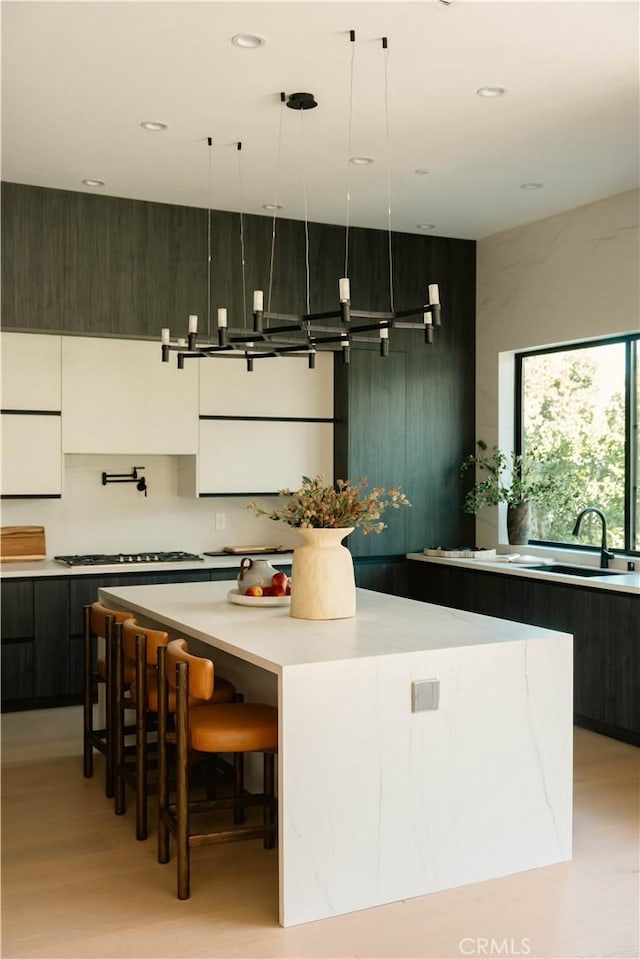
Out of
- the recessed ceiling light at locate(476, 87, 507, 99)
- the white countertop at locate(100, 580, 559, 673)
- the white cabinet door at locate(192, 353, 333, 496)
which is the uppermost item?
the recessed ceiling light at locate(476, 87, 507, 99)

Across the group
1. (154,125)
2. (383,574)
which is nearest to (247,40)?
(154,125)

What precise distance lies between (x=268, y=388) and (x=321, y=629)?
2898mm

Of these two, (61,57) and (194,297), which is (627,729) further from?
(61,57)

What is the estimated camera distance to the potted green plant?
6.21 m

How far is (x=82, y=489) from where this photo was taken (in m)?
6.06

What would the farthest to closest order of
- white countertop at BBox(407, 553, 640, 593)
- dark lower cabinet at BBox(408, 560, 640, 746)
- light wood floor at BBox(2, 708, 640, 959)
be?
white countertop at BBox(407, 553, 640, 593) → dark lower cabinet at BBox(408, 560, 640, 746) → light wood floor at BBox(2, 708, 640, 959)

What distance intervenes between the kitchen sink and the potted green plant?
1.42 feet

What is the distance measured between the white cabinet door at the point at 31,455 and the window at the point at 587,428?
302cm

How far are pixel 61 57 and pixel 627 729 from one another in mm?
3906

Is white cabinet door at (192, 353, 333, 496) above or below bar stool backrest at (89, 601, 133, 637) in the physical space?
above

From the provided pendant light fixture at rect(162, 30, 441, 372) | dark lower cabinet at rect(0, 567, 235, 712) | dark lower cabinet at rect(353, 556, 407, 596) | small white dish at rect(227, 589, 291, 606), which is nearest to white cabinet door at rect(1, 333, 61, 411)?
dark lower cabinet at rect(0, 567, 235, 712)

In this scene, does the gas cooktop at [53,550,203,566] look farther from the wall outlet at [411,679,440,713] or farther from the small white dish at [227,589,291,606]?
the wall outlet at [411,679,440,713]

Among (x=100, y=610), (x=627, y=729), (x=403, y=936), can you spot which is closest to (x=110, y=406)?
(x=100, y=610)

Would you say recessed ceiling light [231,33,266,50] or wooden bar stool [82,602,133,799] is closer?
recessed ceiling light [231,33,266,50]
